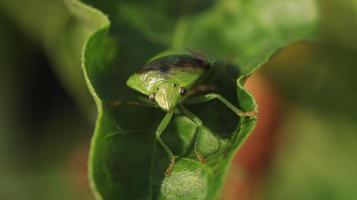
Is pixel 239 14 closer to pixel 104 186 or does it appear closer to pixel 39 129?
pixel 104 186

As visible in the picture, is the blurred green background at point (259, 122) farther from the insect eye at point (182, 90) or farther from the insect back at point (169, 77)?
the insect eye at point (182, 90)

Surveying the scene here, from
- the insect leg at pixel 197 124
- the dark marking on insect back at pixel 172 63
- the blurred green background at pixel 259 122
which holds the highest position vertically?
the dark marking on insect back at pixel 172 63

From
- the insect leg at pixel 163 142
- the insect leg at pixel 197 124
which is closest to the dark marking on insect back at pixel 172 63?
the insect leg at pixel 197 124

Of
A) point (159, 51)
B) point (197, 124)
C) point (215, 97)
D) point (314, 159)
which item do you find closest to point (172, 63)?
point (159, 51)

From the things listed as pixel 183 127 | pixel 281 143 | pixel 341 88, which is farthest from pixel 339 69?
pixel 183 127

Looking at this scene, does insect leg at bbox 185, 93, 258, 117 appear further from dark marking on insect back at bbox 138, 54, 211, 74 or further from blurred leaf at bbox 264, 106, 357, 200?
blurred leaf at bbox 264, 106, 357, 200

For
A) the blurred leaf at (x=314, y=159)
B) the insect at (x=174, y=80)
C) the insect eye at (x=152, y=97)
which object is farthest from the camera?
the blurred leaf at (x=314, y=159)
